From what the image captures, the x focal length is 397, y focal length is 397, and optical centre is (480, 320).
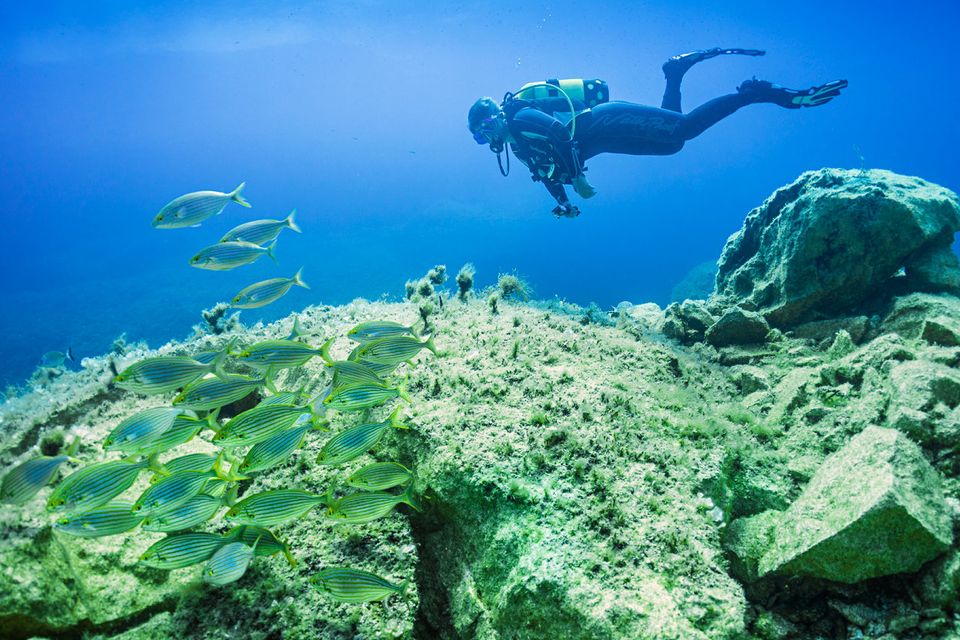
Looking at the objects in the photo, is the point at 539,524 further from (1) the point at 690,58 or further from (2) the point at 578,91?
(1) the point at 690,58

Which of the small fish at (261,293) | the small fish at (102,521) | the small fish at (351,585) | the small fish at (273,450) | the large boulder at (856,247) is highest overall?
the large boulder at (856,247)

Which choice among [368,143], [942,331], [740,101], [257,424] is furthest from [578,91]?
[368,143]

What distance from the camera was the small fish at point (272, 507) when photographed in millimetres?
2389

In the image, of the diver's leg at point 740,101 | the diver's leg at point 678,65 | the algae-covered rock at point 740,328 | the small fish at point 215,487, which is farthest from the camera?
the diver's leg at point 678,65

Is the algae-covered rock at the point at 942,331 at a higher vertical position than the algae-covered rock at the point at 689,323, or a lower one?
lower

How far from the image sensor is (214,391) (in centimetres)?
298

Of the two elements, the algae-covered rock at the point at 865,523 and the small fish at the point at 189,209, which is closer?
the algae-covered rock at the point at 865,523

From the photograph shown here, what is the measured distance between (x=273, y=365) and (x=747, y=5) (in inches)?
3688

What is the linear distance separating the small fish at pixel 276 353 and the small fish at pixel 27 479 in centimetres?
119

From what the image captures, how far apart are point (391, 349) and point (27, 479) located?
2377 millimetres

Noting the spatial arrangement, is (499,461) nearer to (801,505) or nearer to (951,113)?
(801,505)

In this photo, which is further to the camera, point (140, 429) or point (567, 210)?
point (567, 210)

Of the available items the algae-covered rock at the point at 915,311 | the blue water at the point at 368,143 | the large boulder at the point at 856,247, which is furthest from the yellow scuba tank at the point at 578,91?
the blue water at the point at 368,143

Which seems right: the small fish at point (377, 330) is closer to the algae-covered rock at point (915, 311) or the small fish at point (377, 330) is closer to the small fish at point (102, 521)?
the small fish at point (102, 521)
